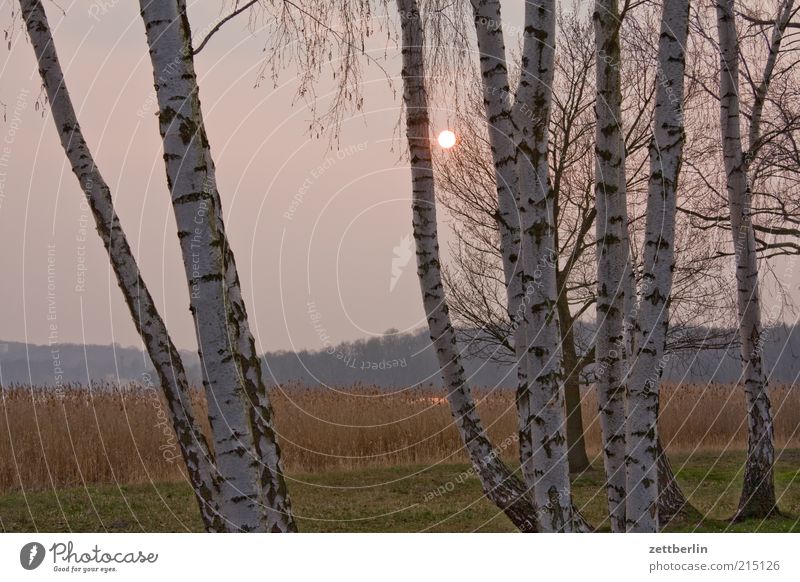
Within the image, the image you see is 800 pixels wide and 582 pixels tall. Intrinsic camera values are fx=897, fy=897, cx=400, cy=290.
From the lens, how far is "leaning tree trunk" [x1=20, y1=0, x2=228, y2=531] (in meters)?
7.74

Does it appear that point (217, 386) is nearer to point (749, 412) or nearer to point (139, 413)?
point (749, 412)

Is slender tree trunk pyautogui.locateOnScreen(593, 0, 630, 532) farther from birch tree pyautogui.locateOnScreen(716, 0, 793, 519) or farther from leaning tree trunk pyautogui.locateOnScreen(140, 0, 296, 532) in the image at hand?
birch tree pyautogui.locateOnScreen(716, 0, 793, 519)

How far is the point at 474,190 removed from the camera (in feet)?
54.6

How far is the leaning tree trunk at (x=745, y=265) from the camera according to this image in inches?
448

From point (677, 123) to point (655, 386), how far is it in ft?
6.86

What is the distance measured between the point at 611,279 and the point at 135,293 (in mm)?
4204

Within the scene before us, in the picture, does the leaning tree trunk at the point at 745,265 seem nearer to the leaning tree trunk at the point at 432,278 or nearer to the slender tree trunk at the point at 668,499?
the slender tree trunk at the point at 668,499

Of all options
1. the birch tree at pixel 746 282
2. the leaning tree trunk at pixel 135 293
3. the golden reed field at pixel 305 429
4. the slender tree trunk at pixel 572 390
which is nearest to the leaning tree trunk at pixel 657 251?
the leaning tree trunk at pixel 135 293

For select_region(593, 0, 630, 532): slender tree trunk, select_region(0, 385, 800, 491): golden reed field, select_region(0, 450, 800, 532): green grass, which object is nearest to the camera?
select_region(593, 0, 630, 532): slender tree trunk

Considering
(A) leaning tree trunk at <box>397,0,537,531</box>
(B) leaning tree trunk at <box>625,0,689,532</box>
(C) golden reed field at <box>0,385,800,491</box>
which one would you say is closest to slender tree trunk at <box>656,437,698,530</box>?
(C) golden reed field at <box>0,385,800,491</box>

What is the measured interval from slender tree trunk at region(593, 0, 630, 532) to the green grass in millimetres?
4532

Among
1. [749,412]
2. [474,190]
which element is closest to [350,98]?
[749,412]

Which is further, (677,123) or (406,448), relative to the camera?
(406,448)

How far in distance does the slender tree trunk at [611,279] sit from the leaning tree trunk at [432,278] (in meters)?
1.31
